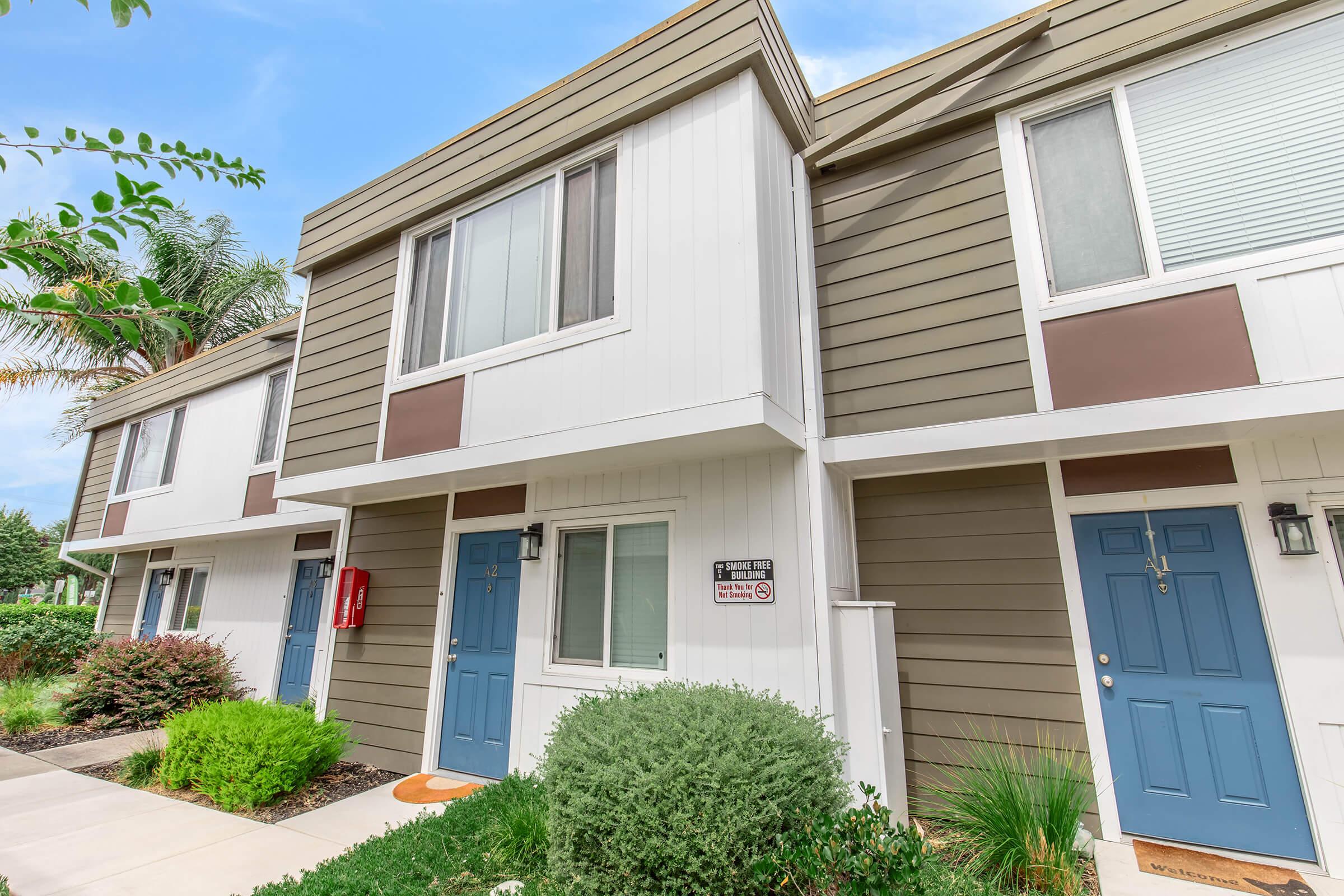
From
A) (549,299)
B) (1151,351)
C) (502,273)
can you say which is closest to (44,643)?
(502,273)

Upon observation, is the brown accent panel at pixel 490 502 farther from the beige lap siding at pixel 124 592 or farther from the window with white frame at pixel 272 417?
the beige lap siding at pixel 124 592

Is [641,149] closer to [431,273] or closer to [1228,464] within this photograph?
[431,273]

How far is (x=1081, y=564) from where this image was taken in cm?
406

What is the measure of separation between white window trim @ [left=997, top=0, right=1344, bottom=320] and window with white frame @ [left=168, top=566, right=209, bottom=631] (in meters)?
11.2

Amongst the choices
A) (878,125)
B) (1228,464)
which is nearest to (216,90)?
(878,125)

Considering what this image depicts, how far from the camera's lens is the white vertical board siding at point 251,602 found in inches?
325

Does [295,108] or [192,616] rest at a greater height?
[295,108]

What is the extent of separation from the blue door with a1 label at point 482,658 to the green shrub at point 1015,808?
333cm

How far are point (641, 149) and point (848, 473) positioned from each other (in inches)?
113

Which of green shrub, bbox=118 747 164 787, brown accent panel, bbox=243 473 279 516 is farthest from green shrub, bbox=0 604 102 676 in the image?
green shrub, bbox=118 747 164 787

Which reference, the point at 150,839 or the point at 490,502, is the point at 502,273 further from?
the point at 150,839

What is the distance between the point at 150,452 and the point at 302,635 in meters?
5.34

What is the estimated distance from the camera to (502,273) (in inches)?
211

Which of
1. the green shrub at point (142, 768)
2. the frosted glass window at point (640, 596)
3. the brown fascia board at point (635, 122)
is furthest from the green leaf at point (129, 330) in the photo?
the green shrub at point (142, 768)
